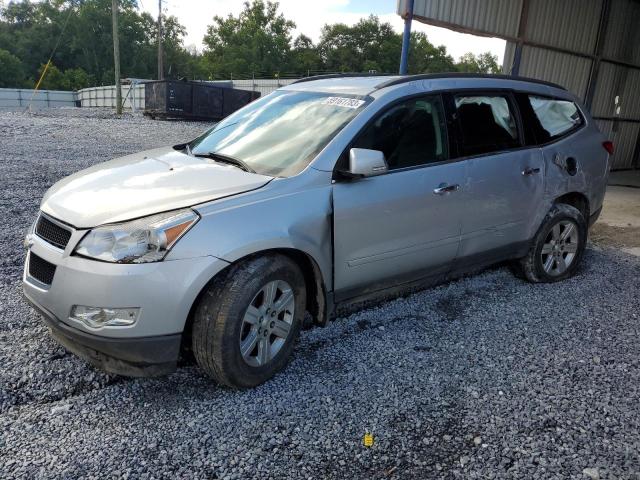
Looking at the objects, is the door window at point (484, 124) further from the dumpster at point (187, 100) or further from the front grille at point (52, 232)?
the dumpster at point (187, 100)

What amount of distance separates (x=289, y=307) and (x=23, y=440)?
1500 millimetres

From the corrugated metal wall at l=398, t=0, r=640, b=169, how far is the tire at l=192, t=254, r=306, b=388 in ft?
24.2

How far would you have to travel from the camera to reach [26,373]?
9.92 ft

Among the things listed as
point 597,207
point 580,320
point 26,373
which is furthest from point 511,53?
point 26,373

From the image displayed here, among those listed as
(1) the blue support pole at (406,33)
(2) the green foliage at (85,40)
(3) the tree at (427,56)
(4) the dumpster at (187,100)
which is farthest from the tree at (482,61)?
(1) the blue support pole at (406,33)

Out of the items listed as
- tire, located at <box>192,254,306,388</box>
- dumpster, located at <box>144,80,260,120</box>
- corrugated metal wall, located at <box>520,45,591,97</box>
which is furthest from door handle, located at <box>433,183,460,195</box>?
dumpster, located at <box>144,80,260,120</box>

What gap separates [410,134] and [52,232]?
2.35 m

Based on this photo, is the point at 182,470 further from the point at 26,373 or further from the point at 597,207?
the point at 597,207

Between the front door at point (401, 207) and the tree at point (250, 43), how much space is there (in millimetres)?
75010

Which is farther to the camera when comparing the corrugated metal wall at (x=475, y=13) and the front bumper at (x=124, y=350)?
the corrugated metal wall at (x=475, y=13)

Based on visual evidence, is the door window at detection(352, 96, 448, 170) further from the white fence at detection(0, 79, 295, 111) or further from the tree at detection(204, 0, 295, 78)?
the tree at detection(204, 0, 295, 78)

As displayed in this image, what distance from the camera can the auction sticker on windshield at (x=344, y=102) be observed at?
11.5 feet

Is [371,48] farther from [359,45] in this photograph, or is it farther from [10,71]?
[10,71]

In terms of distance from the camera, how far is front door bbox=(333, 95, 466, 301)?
329cm
